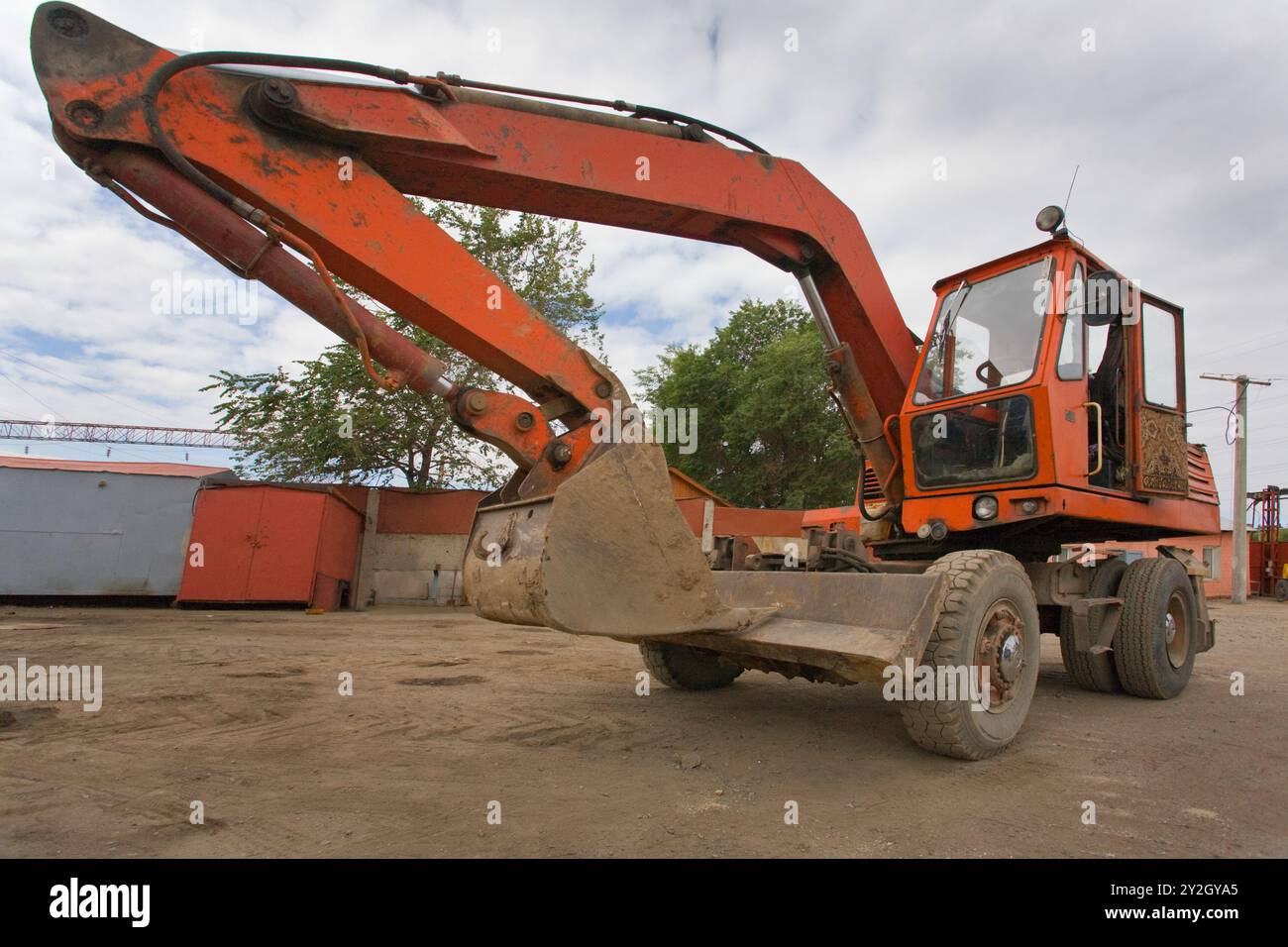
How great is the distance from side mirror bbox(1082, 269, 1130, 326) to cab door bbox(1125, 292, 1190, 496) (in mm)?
211

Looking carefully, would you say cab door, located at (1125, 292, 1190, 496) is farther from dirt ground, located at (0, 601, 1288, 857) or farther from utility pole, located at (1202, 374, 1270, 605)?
utility pole, located at (1202, 374, 1270, 605)

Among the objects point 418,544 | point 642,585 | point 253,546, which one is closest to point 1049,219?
point 642,585

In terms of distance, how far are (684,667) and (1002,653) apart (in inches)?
93.6

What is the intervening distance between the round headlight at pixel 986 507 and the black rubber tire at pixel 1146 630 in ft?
6.20

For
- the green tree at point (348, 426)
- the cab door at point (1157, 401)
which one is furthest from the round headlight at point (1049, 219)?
the green tree at point (348, 426)

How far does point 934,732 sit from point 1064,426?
2.17 m

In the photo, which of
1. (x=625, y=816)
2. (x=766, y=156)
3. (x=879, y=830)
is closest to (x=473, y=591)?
(x=625, y=816)

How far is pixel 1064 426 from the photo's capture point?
15.8 ft

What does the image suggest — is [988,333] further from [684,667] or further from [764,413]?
[764,413]

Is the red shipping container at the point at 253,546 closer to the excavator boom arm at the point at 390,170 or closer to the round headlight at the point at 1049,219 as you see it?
the excavator boom arm at the point at 390,170

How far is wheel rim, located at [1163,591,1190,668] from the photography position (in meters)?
6.36

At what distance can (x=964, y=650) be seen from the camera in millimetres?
3871

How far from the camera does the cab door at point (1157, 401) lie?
18.5 ft

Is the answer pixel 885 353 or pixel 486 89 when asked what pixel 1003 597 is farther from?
pixel 486 89
